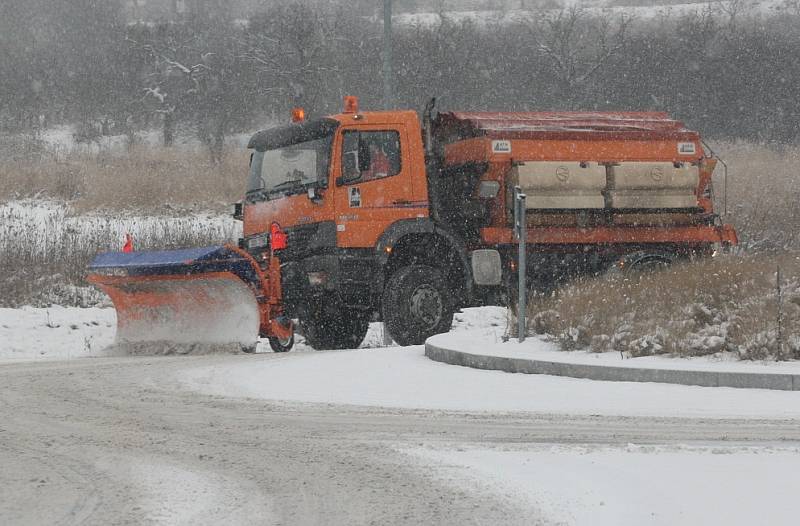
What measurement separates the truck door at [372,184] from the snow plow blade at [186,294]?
127 cm

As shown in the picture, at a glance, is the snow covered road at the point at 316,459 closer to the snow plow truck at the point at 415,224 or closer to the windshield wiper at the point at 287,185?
the snow plow truck at the point at 415,224

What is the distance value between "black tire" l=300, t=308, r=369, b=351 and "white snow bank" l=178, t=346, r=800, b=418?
4.11 metres

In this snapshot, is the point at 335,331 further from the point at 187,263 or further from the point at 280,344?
the point at 187,263

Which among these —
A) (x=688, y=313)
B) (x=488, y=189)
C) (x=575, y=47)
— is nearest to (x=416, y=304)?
(x=488, y=189)

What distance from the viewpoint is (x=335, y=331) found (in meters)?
17.5

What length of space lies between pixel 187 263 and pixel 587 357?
5436 millimetres

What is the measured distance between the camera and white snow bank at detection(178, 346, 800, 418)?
9.13 metres

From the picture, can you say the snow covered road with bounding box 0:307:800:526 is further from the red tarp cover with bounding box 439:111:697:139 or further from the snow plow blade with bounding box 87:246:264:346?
the red tarp cover with bounding box 439:111:697:139

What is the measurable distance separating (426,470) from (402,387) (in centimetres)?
396

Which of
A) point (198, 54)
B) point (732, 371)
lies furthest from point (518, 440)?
point (198, 54)

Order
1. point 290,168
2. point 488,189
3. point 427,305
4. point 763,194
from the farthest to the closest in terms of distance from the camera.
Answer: point 763,194
point 290,168
point 427,305
point 488,189

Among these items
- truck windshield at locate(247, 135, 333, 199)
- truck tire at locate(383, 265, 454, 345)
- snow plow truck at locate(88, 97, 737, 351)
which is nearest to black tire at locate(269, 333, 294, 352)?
snow plow truck at locate(88, 97, 737, 351)

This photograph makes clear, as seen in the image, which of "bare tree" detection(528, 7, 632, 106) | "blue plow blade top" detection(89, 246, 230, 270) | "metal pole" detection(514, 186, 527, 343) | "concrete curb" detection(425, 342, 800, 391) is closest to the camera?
"concrete curb" detection(425, 342, 800, 391)

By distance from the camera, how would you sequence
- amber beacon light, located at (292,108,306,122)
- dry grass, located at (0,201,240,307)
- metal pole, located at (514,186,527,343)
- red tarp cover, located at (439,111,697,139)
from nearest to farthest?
metal pole, located at (514,186,527,343)
red tarp cover, located at (439,111,697,139)
amber beacon light, located at (292,108,306,122)
dry grass, located at (0,201,240,307)
